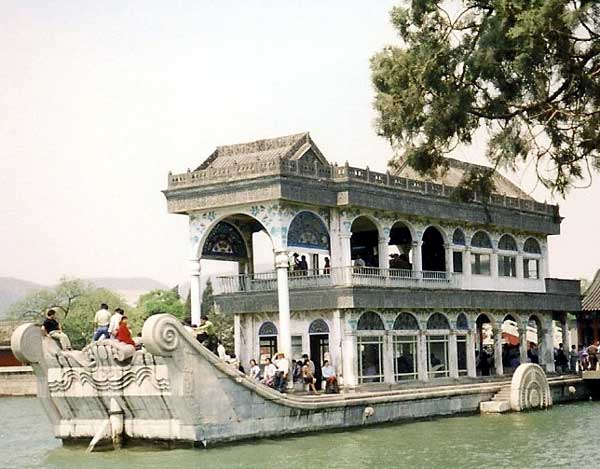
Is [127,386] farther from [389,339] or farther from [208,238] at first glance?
[389,339]

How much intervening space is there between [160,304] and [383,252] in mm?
37309

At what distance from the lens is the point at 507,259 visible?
29.6 metres

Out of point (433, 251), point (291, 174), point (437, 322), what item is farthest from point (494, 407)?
point (291, 174)

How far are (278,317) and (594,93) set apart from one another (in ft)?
44.8

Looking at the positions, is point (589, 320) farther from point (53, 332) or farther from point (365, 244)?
point (53, 332)

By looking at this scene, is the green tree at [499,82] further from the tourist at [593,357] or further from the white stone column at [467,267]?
the tourist at [593,357]

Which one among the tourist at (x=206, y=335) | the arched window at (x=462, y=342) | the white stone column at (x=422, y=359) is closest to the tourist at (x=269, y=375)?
the tourist at (x=206, y=335)

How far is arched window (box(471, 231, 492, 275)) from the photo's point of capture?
2825 cm

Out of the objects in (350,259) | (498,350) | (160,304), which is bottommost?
(498,350)

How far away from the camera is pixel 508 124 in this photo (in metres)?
12.0

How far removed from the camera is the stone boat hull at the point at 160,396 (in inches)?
723

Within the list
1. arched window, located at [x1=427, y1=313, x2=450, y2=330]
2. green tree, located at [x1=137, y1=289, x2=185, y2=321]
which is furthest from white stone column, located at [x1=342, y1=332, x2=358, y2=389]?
green tree, located at [x1=137, y1=289, x2=185, y2=321]

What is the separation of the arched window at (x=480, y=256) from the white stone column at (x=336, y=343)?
18.9ft

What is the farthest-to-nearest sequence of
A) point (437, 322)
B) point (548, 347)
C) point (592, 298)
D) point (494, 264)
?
1. point (592, 298)
2. point (548, 347)
3. point (494, 264)
4. point (437, 322)
